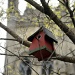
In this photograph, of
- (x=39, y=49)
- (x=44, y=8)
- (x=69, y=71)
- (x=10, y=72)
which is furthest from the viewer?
(x=69, y=71)

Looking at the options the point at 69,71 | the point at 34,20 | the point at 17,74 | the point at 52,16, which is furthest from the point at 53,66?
the point at 52,16

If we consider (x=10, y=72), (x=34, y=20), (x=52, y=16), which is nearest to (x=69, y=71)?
(x=10, y=72)

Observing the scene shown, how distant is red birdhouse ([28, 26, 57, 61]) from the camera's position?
16.0ft

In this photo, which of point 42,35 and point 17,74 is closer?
point 42,35

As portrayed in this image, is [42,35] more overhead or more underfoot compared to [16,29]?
more underfoot

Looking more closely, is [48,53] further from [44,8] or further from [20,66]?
[20,66]

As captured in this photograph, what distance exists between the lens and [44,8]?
528 cm

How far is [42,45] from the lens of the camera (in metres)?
4.95

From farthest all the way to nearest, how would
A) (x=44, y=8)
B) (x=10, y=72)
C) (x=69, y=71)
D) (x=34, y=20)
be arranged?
(x=69, y=71)
(x=10, y=72)
(x=34, y=20)
(x=44, y=8)

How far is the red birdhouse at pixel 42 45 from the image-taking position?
486 centimetres

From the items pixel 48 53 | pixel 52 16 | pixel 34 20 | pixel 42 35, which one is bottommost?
pixel 48 53

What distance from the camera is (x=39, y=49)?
4.86 meters

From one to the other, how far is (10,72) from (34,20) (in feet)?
11.8

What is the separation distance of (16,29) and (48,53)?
8.81 meters
